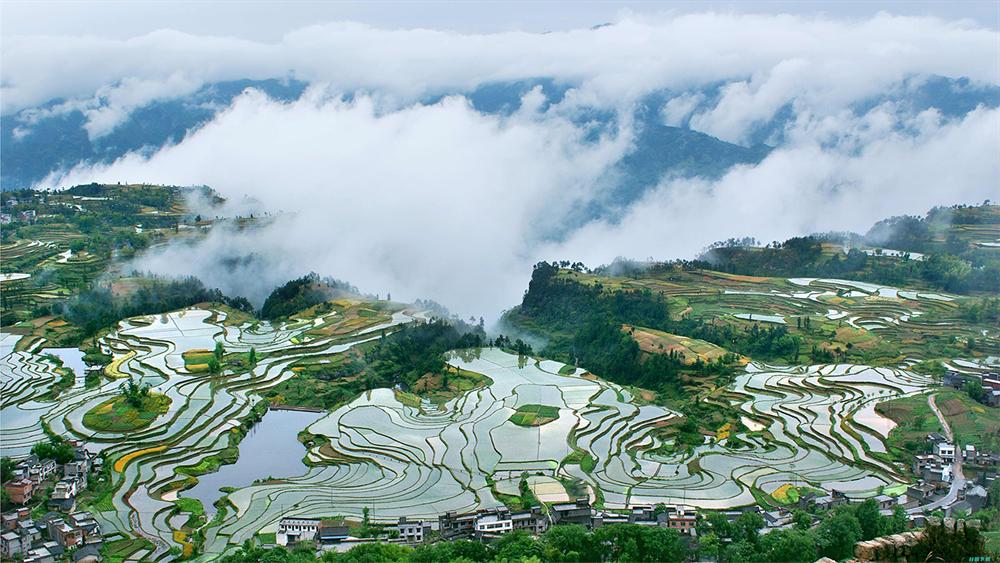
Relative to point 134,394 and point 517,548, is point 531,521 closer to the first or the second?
point 517,548

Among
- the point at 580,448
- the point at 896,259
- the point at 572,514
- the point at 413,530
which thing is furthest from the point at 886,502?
the point at 896,259

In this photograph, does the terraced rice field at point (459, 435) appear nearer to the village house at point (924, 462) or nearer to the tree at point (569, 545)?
the village house at point (924, 462)

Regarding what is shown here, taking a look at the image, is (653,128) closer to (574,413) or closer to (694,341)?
(694,341)

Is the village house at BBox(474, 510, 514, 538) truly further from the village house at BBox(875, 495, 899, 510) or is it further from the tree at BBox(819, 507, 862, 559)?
the village house at BBox(875, 495, 899, 510)

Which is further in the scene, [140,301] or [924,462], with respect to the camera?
[140,301]

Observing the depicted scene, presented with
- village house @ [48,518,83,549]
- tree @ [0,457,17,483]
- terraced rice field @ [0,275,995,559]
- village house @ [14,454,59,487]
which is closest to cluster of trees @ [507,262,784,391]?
terraced rice field @ [0,275,995,559]

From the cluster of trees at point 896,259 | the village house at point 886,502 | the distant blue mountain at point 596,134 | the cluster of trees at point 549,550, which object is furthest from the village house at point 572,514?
the distant blue mountain at point 596,134
